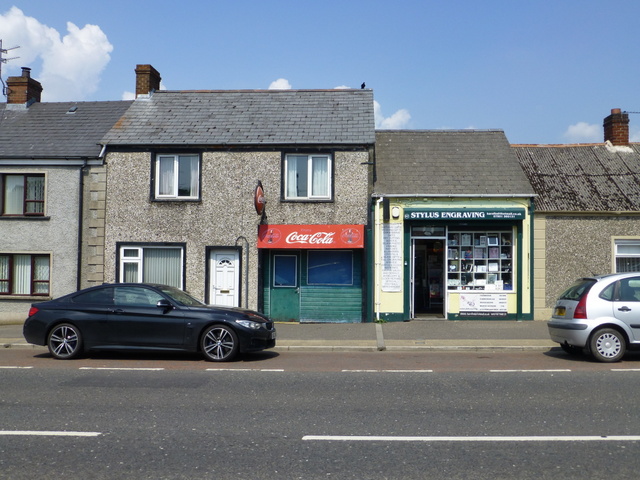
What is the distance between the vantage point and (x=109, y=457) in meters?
5.54

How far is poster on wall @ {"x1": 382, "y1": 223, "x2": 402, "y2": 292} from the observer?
17.0m

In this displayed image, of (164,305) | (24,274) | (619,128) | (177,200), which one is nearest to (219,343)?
(164,305)

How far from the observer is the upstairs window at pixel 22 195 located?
18.0 meters

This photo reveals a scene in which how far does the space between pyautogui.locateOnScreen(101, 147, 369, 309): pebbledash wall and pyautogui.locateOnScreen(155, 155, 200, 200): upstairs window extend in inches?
10.1

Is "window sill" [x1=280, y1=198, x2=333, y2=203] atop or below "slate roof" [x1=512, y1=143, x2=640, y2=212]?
below

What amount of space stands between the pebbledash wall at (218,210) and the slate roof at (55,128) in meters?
1.45

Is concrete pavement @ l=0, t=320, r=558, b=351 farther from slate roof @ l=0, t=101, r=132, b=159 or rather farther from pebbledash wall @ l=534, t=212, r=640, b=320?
slate roof @ l=0, t=101, r=132, b=159

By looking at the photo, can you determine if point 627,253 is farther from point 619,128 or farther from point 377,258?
point 377,258

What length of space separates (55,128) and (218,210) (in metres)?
6.21

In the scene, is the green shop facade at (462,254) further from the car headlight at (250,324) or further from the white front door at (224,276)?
the car headlight at (250,324)

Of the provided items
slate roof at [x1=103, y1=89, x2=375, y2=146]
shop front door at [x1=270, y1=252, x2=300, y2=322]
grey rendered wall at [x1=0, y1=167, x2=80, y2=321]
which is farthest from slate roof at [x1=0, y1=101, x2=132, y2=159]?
shop front door at [x1=270, y1=252, x2=300, y2=322]

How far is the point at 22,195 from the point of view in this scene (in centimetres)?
1809

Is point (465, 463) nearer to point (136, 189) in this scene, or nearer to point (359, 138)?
point (359, 138)

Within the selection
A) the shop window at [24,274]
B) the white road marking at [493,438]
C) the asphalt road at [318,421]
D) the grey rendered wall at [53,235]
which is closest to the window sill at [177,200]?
the grey rendered wall at [53,235]
